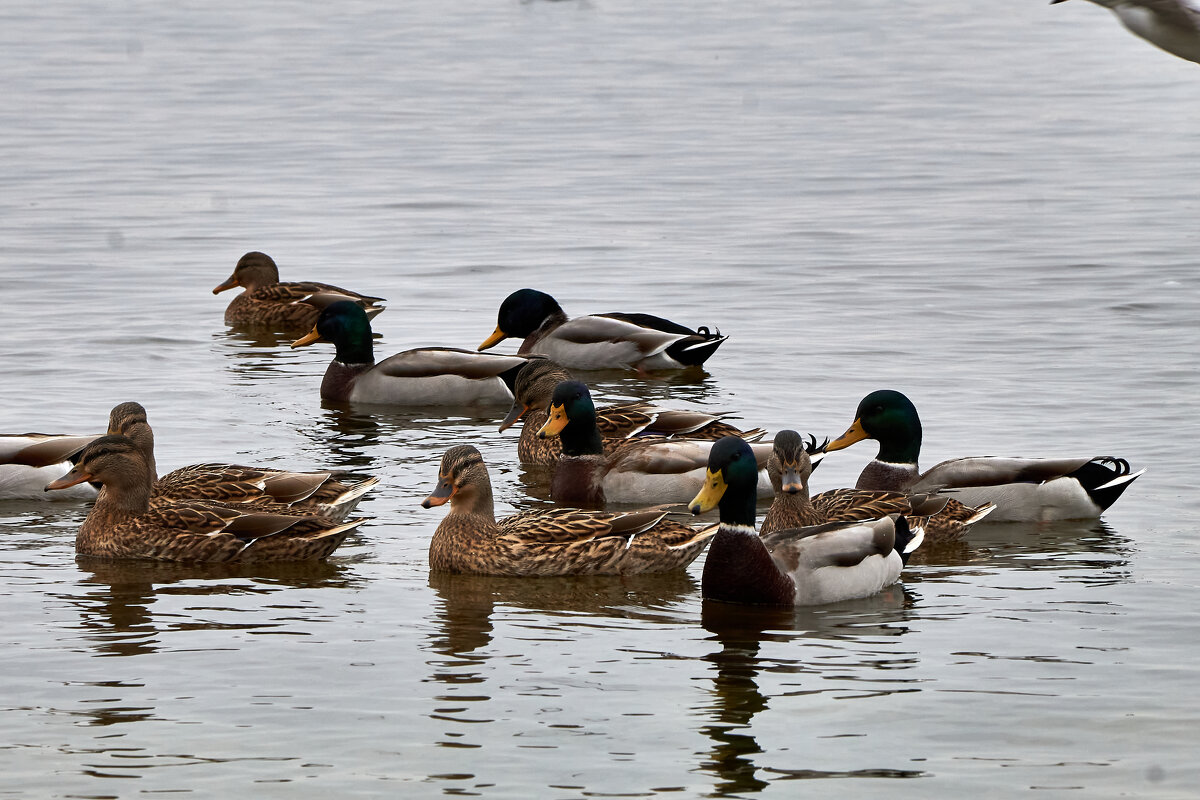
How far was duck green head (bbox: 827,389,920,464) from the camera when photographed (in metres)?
11.2

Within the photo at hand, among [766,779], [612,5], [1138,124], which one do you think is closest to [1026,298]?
[766,779]

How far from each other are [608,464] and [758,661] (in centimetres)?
354

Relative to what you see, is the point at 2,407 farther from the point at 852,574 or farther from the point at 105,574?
the point at 852,574

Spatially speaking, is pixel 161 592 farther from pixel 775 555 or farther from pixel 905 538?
pixel 905 538

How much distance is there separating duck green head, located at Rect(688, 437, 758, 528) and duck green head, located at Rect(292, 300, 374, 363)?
602cm

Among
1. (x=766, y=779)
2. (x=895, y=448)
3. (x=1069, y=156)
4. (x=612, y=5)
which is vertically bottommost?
(x=766, y=779)

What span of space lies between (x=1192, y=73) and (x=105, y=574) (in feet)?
111

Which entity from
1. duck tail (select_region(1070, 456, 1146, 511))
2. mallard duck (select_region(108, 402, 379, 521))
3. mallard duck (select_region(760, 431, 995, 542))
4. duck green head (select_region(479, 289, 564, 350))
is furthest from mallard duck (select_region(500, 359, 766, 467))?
duck green head (select_region(479, 289, 564, 350))

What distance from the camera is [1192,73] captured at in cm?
3941

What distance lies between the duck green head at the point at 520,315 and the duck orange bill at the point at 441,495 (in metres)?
6.30

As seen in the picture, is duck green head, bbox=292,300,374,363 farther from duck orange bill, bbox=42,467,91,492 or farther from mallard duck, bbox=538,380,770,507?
duck orange bill, bbox=42,467,91,492

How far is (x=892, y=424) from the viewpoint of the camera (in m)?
11.2

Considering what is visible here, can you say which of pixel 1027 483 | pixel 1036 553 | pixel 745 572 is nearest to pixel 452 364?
pixel 1027 483

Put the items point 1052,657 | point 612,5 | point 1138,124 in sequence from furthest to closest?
point 612,5
point 1138,124
point 1052,657
